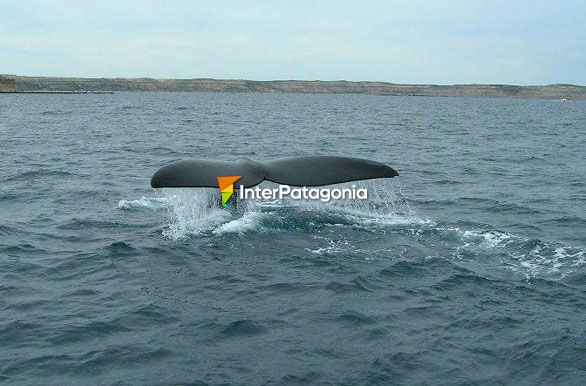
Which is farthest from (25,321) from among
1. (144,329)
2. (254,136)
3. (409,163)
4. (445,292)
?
(254,136)

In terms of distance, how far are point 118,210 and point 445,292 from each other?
9403 mm

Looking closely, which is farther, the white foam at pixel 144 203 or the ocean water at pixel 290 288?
the white foam at pixel 144 203

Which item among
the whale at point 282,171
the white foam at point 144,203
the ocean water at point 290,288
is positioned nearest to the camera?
the ocean water at point 290,288

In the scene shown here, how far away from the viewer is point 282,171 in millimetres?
11375

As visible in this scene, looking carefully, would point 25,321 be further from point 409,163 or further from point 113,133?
point 113,133

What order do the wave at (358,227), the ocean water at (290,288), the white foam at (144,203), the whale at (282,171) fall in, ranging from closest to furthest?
the ocean water at (290,288)
the whale at (282,171)
the wave at (358,227)
the white foam at (144,203)

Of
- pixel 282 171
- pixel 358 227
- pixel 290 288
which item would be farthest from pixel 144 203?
pixel 290 288

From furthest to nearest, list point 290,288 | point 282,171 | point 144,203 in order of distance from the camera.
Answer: point 144,203, point 282,171, point 290,288

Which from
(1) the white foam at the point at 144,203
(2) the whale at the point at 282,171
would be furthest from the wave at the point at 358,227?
(2) the whale at the point at 282,171

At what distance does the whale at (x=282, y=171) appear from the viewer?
10.8 metres

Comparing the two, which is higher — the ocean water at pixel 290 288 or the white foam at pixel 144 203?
the white foam at pixel 144 203

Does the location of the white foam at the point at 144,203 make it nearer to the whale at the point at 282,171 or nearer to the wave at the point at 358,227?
the wave at the point at 358,227

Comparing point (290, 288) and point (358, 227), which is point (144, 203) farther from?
point (290, 288)

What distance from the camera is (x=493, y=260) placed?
12.3 meters
